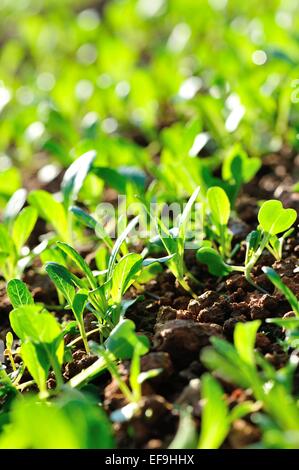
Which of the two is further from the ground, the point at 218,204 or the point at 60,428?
the point at 60,428

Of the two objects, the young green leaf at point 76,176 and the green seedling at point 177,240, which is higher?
the young green leaf at point 76,176

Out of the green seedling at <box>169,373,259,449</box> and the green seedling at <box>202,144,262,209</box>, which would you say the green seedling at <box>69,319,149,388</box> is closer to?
the green seedling at <box>169,373,259,449</box>

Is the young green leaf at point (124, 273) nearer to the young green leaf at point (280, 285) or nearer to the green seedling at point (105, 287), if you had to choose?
the green seedling at point (105, 287)

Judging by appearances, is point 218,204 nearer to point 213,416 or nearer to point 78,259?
point 78,259

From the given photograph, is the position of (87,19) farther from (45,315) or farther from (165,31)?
(45,315)

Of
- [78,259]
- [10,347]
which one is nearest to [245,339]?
[78,259]

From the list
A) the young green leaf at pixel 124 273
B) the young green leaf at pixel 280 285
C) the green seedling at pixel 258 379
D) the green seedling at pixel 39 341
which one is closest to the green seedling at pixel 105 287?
the young green leaf at pixel 124 273

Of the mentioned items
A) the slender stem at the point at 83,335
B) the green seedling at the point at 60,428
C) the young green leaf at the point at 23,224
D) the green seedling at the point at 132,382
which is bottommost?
the slender stem at the point at 83,335

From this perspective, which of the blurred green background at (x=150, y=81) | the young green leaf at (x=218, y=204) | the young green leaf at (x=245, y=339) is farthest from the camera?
the blurred green background at (x=150, y=81)
